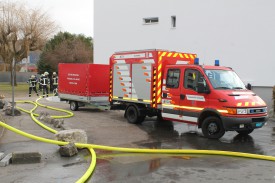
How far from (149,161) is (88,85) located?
329 inches

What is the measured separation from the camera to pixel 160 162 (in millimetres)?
6965

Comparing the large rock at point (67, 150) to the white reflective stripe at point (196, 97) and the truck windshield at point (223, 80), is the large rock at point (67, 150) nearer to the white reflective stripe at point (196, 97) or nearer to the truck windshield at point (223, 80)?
the white reflective stripe at point (196, 97)

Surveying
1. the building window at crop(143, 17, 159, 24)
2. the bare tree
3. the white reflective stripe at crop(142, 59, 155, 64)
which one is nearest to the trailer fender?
the white reflective stripe at crop(142, 59, 155, 64)

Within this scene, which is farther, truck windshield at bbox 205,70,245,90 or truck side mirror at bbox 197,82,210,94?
truck windshield at bbox 205,70,245,90

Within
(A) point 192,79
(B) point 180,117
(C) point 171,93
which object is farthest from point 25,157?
(A) point 192,79

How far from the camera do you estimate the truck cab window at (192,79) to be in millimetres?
9703

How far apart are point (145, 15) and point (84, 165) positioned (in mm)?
13578

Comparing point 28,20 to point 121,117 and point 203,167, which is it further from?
point 203,167

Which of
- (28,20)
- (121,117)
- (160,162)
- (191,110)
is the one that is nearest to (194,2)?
(121,117)

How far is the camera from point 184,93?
32.9 ft

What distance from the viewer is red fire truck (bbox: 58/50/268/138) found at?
8938 mm

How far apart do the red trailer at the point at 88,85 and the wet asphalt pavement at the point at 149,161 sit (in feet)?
13.2

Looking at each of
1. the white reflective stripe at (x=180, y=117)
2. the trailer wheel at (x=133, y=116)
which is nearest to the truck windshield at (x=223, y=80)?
the white reflective stripe at (x=180, y=117)

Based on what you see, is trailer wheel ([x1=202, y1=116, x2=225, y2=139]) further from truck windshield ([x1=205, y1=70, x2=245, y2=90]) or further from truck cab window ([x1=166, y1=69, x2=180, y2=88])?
truck cab window ([x1=166, y1=69, x2=180, y2=88])
